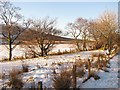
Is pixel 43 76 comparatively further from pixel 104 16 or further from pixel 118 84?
pixel 104 16

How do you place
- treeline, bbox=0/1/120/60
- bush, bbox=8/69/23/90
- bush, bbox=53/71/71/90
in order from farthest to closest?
treeline, bbox=0/1/120/60 < bush, bbox=8/69/23/90 < bush, bbox=53/71/71/90

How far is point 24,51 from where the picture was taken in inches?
1512

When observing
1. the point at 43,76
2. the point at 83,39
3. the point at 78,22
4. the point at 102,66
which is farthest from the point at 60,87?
the point at 78,22

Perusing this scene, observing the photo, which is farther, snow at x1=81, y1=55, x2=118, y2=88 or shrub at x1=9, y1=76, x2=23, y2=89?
snow at x1=81, y1=55, x2=118, y2=88

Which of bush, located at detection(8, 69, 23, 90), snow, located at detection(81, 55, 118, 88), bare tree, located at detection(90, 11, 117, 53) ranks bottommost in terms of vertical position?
snow, located at detection(81, 55, 118, 88)

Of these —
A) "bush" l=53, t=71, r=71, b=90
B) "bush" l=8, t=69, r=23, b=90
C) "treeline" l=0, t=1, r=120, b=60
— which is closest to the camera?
"bush" l=53, t=71, r=71, b=90

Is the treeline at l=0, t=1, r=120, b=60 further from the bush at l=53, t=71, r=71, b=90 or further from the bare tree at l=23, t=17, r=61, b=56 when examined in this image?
the bush at l=53, t=71, r=71, b=90

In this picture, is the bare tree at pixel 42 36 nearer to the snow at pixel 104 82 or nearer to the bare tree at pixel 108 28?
the bare tree at pixel 108 28

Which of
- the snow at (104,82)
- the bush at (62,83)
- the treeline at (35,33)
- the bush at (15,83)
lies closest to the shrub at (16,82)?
the bush at (15,83)

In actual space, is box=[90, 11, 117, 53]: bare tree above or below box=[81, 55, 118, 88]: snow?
above

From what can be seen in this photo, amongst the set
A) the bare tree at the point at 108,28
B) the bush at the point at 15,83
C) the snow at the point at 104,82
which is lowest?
the snow at the point at 104,82

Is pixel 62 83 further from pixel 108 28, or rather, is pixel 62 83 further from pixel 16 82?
pixel 108 28

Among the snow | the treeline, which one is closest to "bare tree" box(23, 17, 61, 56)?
the treeline

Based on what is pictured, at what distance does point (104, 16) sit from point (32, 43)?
14.9m
